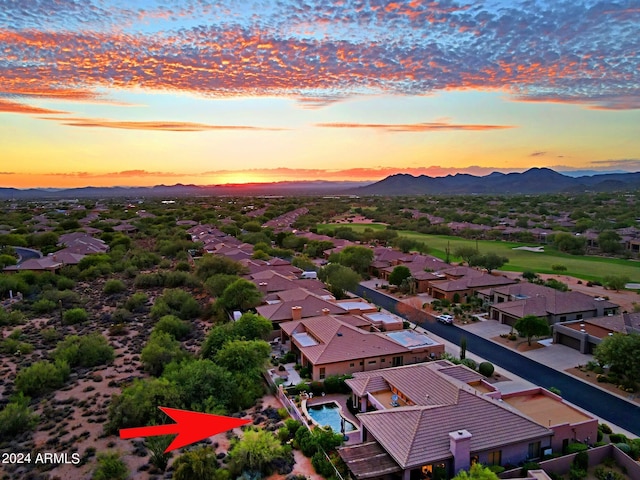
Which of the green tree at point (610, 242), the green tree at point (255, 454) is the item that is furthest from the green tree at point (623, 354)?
the green tree at point (610, 242)

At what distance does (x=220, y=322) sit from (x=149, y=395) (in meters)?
14.9

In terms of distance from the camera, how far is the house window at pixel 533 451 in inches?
729

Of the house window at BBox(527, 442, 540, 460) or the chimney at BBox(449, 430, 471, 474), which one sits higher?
the chimney at BBox(449, 430, 471, 474)

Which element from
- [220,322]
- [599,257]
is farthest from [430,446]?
[599,257]

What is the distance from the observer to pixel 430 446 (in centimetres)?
1720

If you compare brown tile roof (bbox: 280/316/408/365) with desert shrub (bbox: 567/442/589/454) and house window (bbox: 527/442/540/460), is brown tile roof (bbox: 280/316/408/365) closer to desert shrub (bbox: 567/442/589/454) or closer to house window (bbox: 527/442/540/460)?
house window (bbox: 527/442/540/460)

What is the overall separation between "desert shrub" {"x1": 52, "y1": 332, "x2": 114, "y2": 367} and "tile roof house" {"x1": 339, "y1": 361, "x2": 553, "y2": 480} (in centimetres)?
1918

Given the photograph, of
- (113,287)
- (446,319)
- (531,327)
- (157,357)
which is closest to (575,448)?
(531,327)

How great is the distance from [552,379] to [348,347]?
471 inches

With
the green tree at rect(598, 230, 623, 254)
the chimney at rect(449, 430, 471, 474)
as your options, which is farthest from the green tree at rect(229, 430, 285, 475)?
the green tree at rect(598, 230, 623, 254)

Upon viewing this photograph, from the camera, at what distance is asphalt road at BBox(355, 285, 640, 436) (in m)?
22.9

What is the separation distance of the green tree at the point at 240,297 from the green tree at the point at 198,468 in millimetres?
20025

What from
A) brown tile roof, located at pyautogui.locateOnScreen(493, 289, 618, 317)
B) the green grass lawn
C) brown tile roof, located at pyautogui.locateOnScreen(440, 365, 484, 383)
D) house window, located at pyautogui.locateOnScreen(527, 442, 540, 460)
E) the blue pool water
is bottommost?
the green grass lawn

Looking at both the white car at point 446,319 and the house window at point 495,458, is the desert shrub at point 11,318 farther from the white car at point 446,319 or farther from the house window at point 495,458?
the house window at point 495,458
